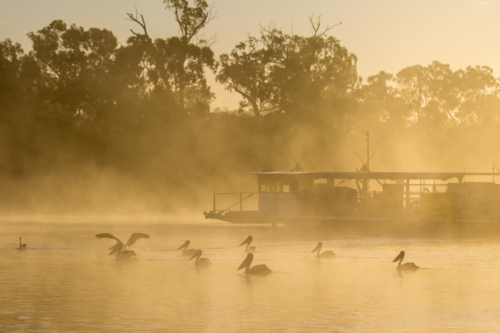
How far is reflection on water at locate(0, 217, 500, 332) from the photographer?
15172mm

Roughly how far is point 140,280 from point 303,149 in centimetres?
5586

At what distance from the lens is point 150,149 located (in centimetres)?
7550

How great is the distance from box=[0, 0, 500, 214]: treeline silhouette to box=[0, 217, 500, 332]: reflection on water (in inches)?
1574

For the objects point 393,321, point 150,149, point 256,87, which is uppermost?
point 256,87

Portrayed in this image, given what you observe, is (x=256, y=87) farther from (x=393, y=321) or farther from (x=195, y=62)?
(x=393, y=321)

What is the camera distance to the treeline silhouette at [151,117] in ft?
241

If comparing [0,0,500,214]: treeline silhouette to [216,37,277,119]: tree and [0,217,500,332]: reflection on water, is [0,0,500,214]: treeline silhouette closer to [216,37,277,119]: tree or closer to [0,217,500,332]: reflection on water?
[216,37,277,119]: tree

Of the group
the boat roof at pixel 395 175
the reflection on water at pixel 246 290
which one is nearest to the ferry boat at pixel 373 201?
the boat roof at pixel 395 175

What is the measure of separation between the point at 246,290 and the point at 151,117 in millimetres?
55498

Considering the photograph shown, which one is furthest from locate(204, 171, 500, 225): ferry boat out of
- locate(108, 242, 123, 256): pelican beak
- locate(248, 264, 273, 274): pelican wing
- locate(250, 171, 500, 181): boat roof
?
locate(248, 264, 273, 274): pelican wing

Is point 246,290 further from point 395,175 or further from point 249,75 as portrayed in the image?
point 249,75

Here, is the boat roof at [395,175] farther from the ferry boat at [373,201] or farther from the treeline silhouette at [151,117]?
the treeline silhouette at [151,117]

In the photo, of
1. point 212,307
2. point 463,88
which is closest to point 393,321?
point 212,307

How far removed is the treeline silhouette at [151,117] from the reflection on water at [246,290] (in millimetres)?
39969
